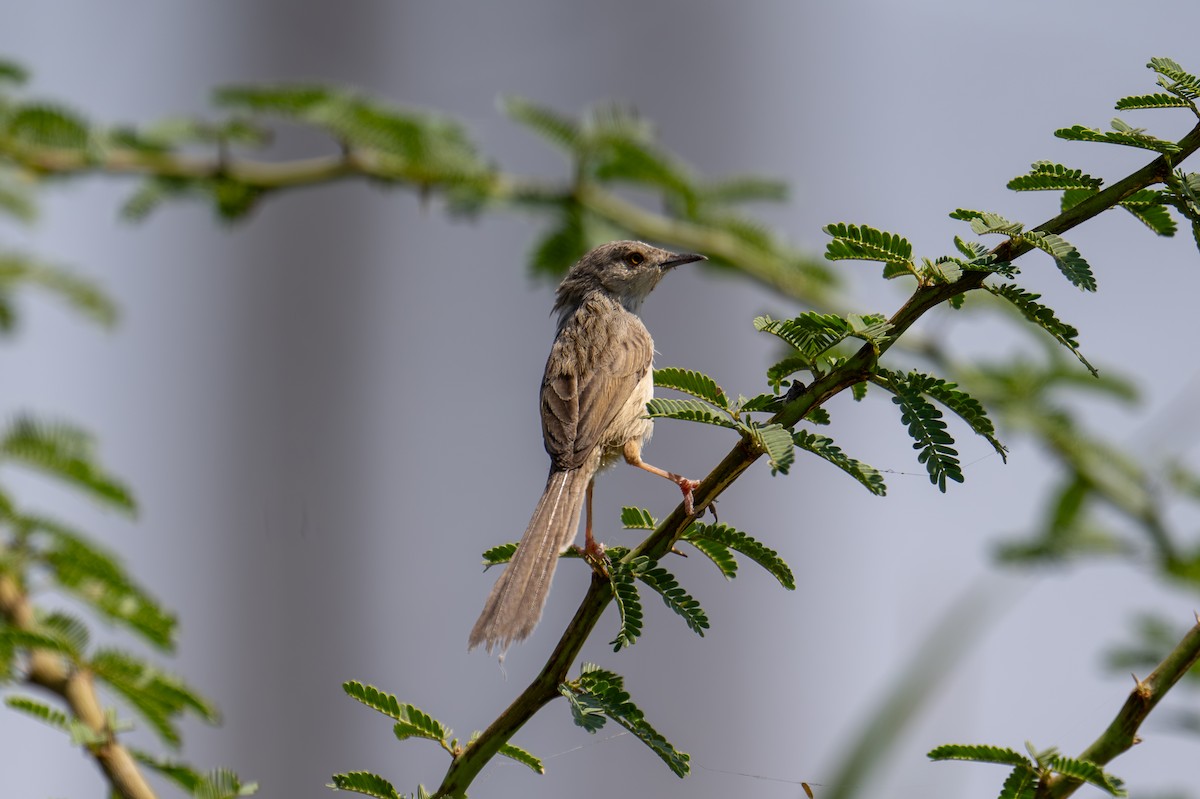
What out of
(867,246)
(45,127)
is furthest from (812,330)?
(45,127)

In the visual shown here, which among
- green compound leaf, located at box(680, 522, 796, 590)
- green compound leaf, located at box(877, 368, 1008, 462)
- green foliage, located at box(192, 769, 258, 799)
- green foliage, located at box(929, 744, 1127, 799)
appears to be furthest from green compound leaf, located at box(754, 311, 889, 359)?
green foliage, located at box(192, 769, 258, 799)

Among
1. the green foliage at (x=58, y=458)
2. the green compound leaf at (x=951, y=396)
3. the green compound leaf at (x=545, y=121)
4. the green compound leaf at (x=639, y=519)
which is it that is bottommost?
the green compound leaf at (x=951, y=396)

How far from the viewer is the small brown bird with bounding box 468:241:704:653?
2.69 meters

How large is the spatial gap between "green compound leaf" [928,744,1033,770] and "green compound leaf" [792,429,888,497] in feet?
1.46

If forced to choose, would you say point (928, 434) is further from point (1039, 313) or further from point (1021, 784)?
point (1021, 784)

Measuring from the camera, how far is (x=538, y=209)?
4.41 metres

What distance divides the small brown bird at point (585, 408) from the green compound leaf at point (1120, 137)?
3.05 feet

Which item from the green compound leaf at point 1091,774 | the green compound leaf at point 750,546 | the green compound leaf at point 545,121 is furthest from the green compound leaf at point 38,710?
the green compound leaf at point 545,121

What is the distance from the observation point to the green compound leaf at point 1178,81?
1915 millimetres

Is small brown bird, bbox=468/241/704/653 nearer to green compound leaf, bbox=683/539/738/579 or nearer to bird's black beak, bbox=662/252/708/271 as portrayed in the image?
bird's black beak, bbox=662/252/708/271

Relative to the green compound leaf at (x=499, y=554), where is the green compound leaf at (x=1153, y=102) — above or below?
above

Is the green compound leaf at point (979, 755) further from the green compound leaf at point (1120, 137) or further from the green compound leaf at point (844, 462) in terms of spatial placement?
the green compound leaf at point (1120, 137)

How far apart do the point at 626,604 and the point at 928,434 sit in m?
0.62

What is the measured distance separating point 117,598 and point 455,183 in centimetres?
204
